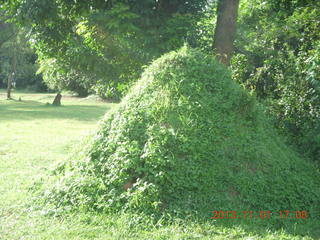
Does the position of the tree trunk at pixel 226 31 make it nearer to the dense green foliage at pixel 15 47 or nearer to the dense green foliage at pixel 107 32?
the dense green foliage at pixel 107 32

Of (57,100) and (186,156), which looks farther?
(57,100)

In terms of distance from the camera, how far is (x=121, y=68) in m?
10.3

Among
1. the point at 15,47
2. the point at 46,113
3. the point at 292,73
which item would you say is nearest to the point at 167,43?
the point at 292,73

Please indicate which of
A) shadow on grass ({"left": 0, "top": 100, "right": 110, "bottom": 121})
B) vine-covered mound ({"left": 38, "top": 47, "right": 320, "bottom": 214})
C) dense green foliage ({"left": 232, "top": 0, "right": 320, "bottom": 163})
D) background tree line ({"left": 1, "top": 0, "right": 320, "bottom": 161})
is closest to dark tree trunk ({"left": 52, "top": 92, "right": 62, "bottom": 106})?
shadow on grass ({"left": 0, "top": 100, "right": 110, "bottom": 121})

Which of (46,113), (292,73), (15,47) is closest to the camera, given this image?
(292,73)

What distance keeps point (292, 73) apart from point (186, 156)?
10.6ft

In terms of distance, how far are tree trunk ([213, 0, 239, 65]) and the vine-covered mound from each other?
Result: 8.85ft

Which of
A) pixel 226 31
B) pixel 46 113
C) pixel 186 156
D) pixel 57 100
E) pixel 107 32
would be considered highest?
pixel 226 31

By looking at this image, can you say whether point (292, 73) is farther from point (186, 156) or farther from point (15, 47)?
point (15, 47)

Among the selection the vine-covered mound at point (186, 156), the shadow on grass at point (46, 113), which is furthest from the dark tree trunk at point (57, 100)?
the vine-covered mound at point (186, 156)

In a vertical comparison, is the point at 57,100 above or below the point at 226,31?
below

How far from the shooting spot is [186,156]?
219 inches

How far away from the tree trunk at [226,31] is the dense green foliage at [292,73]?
0.51 m

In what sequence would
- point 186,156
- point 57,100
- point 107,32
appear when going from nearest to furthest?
1. point 186,156
2. point 107,32
3. point 57,100
